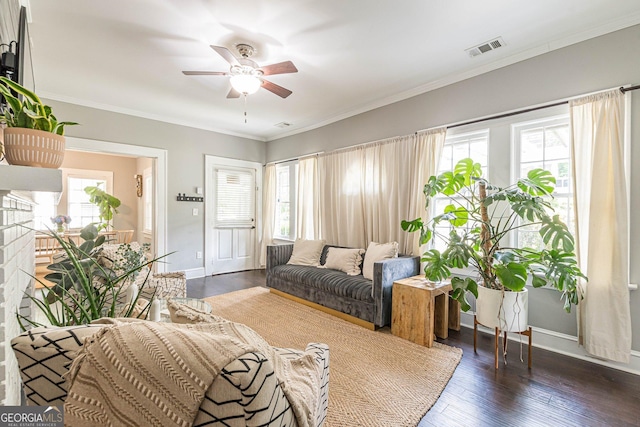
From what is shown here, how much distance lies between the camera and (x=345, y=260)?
3734 mm

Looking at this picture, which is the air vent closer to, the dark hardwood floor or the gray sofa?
the gray sofa

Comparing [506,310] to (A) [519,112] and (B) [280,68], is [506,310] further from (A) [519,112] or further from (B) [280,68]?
(B) [280,68]

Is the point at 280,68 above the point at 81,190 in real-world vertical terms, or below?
above

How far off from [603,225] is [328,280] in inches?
97.0

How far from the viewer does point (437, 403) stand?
1897mm

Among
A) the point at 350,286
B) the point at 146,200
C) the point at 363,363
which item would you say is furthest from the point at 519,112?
the point at 146,200

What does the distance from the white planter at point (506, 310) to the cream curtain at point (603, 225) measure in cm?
52

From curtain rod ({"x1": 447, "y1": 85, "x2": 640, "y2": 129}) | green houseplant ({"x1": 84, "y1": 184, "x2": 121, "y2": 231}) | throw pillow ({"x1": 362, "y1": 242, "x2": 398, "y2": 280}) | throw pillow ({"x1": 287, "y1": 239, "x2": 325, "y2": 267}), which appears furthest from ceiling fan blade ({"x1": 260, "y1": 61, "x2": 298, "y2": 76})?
green houseplant ({"x1": 84, "y1": 184, "x2": 121, "y2": 231})

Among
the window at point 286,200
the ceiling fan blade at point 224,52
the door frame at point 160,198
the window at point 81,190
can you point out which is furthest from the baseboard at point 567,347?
the window at point 81,190

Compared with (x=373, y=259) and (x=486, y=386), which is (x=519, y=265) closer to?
(x=486, y=386)

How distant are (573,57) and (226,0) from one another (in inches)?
112

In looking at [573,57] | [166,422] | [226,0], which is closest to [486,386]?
[166,422]

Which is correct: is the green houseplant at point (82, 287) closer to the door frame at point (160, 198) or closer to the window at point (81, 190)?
the door frame at point (160, 198)

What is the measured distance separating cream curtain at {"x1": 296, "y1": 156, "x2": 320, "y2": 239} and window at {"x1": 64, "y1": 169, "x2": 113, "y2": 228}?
4.77 m
